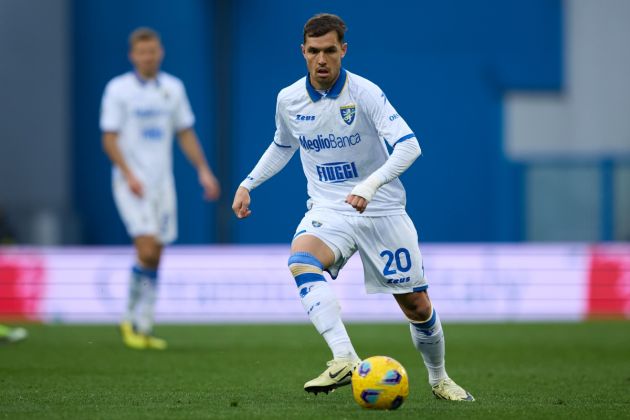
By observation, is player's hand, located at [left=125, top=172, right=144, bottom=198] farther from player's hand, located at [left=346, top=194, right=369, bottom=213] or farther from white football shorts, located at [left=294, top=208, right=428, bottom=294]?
player's hand, located at [left=346, top=194, right=369, bottom=213]

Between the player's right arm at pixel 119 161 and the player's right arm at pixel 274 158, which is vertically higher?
the player's right arm at pixel 274 158

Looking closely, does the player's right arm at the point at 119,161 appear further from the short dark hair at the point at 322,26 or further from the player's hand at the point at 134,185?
the short dark hair at the point at 322,26

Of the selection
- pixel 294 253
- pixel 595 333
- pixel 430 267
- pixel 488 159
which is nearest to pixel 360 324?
pixel 430 267

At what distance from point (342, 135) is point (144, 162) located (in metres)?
4.77

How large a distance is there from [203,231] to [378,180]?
13.5m

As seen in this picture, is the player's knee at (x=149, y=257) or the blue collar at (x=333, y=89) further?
the player's knee at (x=149, y=257)

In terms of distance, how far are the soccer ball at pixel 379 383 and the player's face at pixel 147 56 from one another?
5.57 meters

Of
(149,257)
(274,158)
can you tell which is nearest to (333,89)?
(274,158)

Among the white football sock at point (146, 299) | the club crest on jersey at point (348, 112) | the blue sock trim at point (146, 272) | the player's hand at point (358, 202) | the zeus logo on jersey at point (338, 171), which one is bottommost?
the white football sock at point (146, 299)

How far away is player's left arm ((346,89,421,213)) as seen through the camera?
6730mm

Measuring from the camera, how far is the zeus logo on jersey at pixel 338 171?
7.37 m

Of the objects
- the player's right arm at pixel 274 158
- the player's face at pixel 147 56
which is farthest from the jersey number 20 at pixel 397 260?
the player's face at pixel 147 56

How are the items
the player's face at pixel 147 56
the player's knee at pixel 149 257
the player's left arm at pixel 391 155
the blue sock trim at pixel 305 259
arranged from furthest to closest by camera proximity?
the player's knee at pixel 149 257
the player's face at pixel 147 56
the blue sock trim at pixel 305 259
the player's left arm at pixel 391 155

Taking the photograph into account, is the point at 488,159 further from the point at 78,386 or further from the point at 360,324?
the point at 78,386
